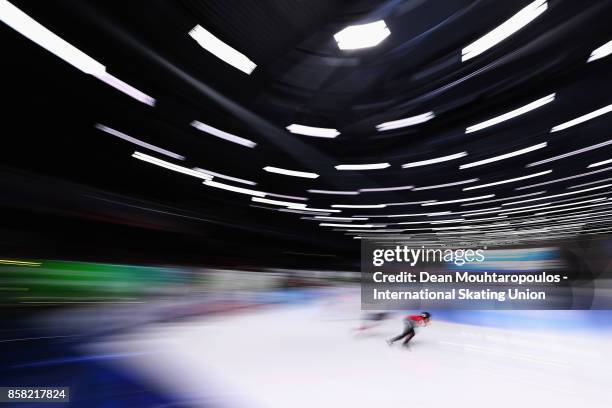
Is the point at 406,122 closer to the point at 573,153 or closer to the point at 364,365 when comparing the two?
the point at 364,365

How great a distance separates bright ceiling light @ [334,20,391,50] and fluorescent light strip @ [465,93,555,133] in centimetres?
261

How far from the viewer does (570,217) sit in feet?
37.5

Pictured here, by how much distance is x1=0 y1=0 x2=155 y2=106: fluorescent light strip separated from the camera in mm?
2523

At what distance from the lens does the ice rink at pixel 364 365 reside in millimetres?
2961

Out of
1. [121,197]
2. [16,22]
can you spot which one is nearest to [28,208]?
[121,197]

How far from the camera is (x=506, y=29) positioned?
2639 millimetres

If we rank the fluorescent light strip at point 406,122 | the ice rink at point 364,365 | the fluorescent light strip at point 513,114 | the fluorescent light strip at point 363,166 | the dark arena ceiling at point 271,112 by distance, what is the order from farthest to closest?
the fluorescent light strip at point 363,166 < the fluorescent light strip at point 406,122 < the fluorescent light strip at point 513,114 < the ice rink at point 364,365 < the dark arena ceiling at point 271,112

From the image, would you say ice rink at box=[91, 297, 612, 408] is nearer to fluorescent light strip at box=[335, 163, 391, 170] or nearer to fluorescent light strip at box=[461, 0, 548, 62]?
fluorescent light strip at box=[335, 163, 391, 170]

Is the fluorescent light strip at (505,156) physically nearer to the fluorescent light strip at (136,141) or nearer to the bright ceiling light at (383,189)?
the bright ceiling light at (383,189)

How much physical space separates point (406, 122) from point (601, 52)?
209 centimetres

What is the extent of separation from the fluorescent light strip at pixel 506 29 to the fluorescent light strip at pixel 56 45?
3.86 meters

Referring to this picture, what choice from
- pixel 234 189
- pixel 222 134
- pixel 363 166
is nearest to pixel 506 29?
pixel 363 166

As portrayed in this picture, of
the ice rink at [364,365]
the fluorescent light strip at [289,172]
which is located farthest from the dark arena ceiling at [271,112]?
the ice rink at [364,365]

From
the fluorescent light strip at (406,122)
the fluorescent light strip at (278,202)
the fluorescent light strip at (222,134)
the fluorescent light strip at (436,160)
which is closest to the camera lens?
the fluorescent light strip at (406,122)
